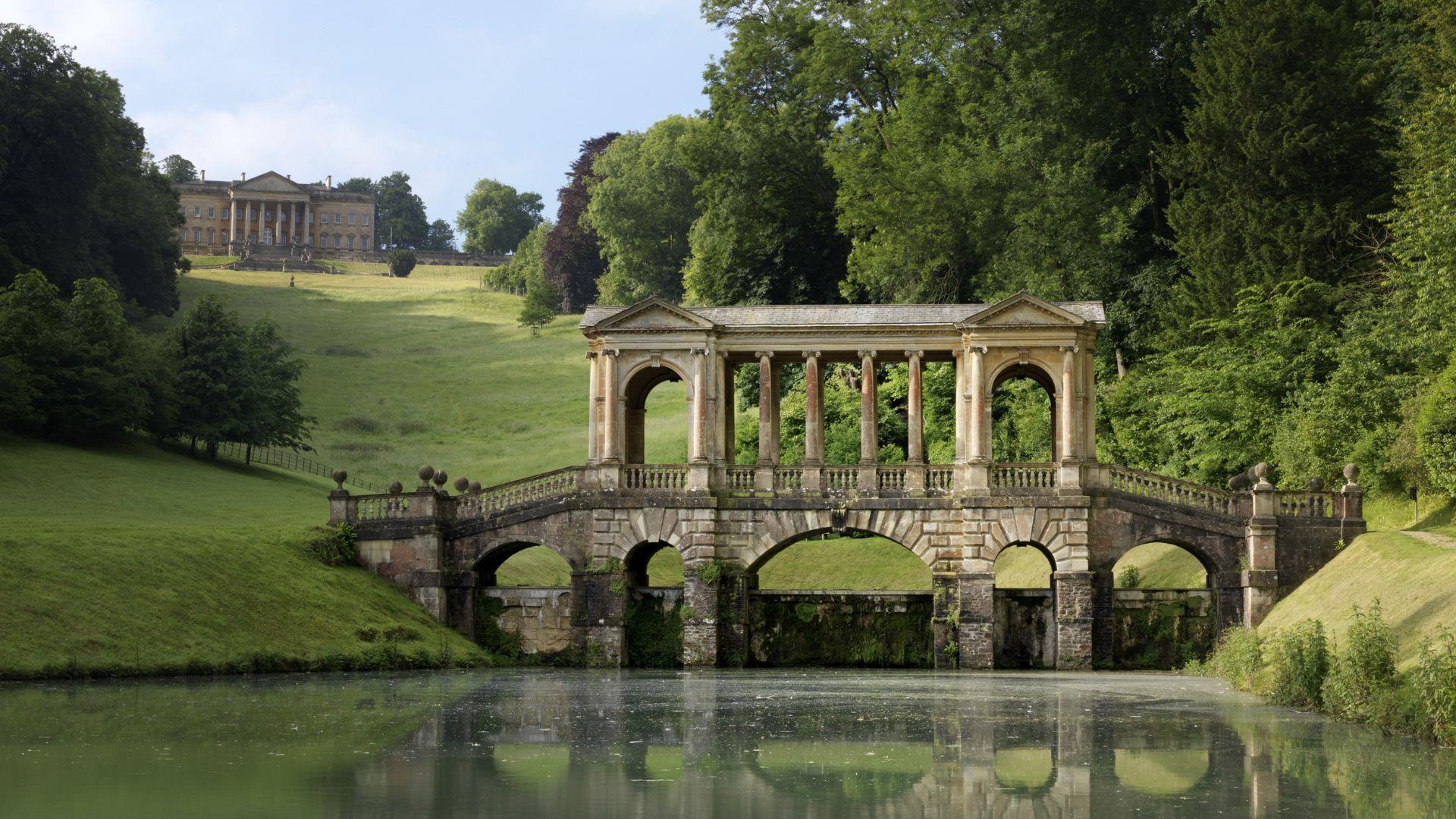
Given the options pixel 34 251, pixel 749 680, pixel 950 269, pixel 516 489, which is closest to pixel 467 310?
pixel 34 251

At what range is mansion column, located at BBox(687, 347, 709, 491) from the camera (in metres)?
50.2

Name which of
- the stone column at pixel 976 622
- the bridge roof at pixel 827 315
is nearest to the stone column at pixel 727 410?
the bridge roof at pixel 827 315

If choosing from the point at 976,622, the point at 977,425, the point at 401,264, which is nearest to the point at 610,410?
the point at 977,425

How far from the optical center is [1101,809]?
1970 centimetres

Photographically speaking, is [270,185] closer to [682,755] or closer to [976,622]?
[976,622]

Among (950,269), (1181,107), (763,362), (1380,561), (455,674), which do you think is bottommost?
(455,674)

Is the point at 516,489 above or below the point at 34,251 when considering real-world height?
below

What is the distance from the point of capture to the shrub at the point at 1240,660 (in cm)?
3788

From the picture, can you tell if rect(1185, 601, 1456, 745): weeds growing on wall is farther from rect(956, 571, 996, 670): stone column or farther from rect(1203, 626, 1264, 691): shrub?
rect(956, 571, 996, 670): stone column

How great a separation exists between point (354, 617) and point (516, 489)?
24.5ft

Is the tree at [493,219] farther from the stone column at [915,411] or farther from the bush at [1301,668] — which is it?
the bush at [1301,668]

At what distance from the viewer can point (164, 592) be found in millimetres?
42469

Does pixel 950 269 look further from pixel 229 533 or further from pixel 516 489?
pixel 229 533

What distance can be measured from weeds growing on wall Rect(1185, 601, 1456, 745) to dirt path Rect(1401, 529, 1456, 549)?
560 centimetres
